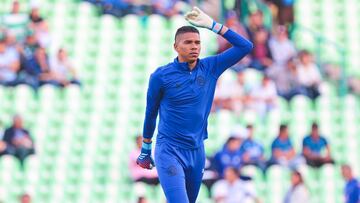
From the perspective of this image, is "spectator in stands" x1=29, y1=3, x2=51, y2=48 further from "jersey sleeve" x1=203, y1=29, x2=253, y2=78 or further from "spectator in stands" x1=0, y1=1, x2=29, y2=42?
"jersey sleeve" x1=203, y1=29, x2=253, y2=78

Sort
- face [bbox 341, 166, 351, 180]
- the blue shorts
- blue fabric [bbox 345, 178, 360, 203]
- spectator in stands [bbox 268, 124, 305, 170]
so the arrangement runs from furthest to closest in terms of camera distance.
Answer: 1. spectator in stands [bbox 268, 124, 305, 170]
2. face [bbox 341, 166, 351, 180]
3. blue fabric [bbox 345, 178, 360, 203]
4. the blue shorts

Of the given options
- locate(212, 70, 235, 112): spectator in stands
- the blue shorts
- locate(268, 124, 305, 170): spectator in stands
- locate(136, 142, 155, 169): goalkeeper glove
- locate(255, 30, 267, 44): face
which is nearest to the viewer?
the blue shorts

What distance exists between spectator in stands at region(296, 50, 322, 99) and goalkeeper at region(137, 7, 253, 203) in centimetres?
817

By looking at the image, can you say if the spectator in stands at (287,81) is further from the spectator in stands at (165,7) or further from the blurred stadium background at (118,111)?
the spectator in stands at (165,7)

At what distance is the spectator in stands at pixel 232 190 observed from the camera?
47.3 ft

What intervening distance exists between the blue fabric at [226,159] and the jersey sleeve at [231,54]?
21.9 feet

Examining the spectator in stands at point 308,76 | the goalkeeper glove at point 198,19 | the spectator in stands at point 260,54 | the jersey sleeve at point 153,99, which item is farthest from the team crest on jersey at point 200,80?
the spectator in stands at point 308,76

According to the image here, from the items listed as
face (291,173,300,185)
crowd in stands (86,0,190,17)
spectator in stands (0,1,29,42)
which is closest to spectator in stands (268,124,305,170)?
face (291,173,300,185)

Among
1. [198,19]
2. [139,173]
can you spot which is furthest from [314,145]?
[198,19]

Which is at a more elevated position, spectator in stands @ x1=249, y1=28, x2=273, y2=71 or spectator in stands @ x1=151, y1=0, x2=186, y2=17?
spectator in stands @ x1=151, y1=0, x2=186, y2=17

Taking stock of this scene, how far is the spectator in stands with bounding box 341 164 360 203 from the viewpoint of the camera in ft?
46.8

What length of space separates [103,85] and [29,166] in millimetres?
1882

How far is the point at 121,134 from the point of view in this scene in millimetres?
15383

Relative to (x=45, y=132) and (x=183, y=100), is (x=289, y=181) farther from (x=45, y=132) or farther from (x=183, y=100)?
(x=183, y=100)
